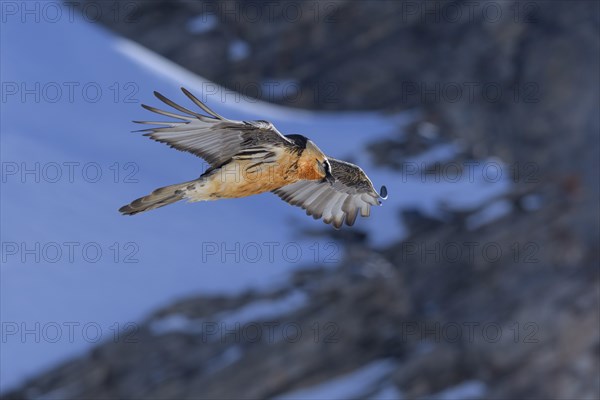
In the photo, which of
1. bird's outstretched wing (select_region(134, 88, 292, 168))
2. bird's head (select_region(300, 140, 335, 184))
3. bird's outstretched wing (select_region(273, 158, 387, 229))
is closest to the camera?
bird's outstretched wing (select_region(134, 88, 292, 168))

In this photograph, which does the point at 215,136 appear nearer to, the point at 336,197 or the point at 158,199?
the point at 158,199

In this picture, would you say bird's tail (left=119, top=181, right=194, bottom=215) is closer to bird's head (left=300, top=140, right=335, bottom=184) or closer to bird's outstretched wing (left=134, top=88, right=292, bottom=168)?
bird's outstretched wing (left=134, top=88, right=292, bottom=168)

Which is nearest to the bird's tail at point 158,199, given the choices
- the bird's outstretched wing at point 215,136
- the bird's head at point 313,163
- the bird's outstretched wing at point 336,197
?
the bird's outstretched wing at point 215,136

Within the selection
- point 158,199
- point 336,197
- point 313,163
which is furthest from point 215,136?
point 336,197

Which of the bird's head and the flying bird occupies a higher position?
the flying bird

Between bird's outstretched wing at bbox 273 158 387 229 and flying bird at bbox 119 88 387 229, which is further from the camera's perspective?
bird's outstretched wing at bbox 273 158 387 229

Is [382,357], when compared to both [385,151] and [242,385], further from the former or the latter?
[385,151]

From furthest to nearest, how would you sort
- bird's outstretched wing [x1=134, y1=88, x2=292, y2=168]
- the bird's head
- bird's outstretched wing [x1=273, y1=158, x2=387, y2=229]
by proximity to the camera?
bird's outstretched wing [x1=273, y1=158, x2=387, y2=229] < the bird's head < bird's outstretched wing [x1=134, y1=88, x2=292, y2=168]

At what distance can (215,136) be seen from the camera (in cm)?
874

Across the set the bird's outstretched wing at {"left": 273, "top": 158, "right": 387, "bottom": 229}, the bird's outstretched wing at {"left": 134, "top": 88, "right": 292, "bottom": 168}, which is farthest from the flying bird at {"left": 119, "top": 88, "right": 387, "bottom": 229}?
the bird's outstretched wing at {"left": 273, "top": 158, "right": 387, "bottom": 229}

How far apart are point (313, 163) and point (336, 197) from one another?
8.19 ft

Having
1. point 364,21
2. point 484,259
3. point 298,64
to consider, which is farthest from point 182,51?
point 484,259

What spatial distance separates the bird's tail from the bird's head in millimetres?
999

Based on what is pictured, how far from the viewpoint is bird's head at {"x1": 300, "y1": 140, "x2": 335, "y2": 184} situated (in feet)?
28.7
